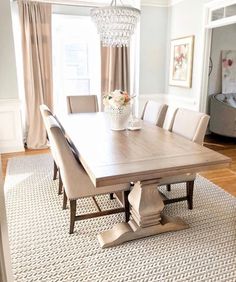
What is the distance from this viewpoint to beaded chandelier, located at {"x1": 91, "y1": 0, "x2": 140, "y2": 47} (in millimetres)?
2672

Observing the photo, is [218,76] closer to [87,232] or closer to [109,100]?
[109,100]

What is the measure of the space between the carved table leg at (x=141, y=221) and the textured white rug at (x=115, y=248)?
6 cm

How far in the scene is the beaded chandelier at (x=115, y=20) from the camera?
267cm

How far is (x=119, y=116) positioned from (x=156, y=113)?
72cm

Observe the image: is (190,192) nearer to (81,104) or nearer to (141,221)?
(141,221)

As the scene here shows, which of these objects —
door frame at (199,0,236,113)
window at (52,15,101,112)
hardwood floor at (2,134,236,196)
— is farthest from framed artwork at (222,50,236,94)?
window at (52,15,101,112)

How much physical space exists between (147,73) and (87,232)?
3.68 m

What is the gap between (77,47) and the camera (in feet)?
16.9

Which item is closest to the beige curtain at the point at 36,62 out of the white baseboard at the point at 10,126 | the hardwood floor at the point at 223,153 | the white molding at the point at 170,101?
the white baseboard at the point at 10,126

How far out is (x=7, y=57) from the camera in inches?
165

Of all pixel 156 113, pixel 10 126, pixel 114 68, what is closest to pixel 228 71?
pixel 114 68

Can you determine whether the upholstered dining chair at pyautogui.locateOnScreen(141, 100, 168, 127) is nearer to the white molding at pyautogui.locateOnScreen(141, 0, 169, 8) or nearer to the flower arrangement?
the flower arrangement

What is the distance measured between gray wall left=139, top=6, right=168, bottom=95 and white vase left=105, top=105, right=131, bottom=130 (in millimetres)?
2571

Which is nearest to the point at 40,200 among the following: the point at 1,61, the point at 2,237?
the point at 2,237
